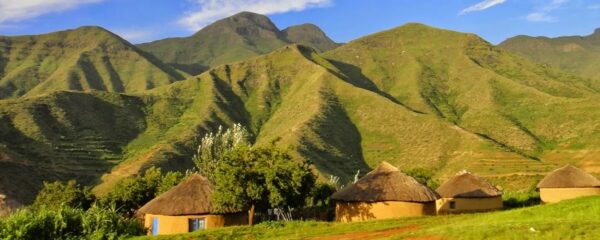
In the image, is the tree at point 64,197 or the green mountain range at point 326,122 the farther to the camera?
the green mountain range at point 326,122

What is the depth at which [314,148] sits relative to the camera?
322ft

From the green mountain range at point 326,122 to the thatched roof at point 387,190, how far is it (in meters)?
42.7

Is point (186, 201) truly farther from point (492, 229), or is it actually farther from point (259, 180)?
point (492, 229)

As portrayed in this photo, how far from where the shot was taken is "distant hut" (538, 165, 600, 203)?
54969 mm

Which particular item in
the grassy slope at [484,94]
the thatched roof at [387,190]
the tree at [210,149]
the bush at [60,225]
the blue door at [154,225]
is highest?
the grassy slope at [484,94]

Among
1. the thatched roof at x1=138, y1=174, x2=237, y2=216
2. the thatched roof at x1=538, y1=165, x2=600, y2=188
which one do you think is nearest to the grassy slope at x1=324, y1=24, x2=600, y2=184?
the thatched roof at x1=538, y1=165, x2=600, y2=188

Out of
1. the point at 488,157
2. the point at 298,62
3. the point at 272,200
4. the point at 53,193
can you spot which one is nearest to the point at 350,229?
the point at 272,200

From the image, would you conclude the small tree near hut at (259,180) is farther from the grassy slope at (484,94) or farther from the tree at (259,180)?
the grassy slope at (484,94)

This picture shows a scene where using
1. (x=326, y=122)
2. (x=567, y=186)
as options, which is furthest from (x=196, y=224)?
(x=326, y=122)

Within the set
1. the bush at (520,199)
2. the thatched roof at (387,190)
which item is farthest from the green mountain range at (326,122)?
the thatched roof at (387,190)

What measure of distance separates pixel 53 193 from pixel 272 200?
28.0m

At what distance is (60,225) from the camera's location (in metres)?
28.4

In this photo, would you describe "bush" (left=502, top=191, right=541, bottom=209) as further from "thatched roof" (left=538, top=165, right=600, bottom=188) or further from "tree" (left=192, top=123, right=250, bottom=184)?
"tree" (left=192, top=123, right=250, bottom=184)

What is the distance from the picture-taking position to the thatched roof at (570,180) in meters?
55.2
